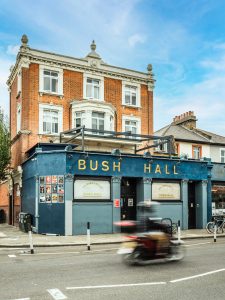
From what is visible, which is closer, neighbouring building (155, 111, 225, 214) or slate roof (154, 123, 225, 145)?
neighbouring building (155, 111, 225, 214)

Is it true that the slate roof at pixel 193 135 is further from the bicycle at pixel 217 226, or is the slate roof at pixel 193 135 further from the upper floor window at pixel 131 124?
the bicycle at pixel 217 226

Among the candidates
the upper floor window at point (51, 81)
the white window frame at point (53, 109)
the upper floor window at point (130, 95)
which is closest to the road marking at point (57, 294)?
the white window frame at point (53, 109)

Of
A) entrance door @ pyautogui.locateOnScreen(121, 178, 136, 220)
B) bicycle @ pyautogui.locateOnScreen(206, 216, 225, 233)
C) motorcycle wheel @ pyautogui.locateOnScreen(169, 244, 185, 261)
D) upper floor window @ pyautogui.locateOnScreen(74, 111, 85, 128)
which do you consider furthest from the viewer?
upper floor window @ pyautogui.locateOnScreen(74, 111, 85, 128)

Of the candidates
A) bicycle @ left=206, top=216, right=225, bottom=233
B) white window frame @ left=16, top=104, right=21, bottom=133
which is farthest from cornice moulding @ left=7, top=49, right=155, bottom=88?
bicycle @ left=206, top=216, right=225, bottom=233

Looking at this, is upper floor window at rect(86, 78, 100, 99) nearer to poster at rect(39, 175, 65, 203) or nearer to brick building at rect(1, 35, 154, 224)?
brick building at rect(1, 35, 154, 224)

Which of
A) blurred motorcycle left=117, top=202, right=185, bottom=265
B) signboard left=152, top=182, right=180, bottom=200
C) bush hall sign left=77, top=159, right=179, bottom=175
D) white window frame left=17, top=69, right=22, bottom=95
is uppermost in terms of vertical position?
white window frame left=17, top=69, right=22, bottom=95

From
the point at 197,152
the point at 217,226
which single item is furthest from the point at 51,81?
the point at 197,152

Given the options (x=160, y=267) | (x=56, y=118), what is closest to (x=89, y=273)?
(x=160, y=267)

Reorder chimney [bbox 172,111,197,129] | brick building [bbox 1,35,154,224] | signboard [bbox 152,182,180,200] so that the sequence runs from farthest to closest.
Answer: chimney [bbox 172,111,197,129], brick building [bbox 1,35,154,224], signboard [bbox 152,182,180,200]

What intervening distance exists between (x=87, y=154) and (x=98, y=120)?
8.19 metres

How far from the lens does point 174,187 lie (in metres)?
25.3

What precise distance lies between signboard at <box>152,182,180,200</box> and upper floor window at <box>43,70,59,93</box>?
11163 millimetres

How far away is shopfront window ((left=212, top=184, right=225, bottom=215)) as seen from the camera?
2944 cm

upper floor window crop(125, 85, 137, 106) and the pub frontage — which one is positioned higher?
upper floor window crop(125, 85, 137, 106)
